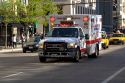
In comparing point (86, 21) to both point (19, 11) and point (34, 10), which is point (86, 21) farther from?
point (34, 10)

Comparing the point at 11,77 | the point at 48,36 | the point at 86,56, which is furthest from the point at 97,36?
the point at 11,77

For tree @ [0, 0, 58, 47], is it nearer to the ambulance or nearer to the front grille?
the ambulance

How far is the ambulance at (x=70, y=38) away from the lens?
24.4m

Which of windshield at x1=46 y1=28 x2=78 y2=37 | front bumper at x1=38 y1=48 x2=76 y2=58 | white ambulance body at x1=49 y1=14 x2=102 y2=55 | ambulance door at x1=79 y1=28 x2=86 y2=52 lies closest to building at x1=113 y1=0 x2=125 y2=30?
white ambulance body at x1=49 y1=14 x2=102 y2=55

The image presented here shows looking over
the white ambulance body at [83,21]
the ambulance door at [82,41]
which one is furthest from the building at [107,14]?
the ambulance door at [82,41]

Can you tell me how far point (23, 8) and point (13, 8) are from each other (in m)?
1.14

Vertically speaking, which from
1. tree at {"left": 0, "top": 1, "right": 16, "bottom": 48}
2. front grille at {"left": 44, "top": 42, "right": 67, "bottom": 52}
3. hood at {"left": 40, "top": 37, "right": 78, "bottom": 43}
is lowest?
front grille at {"left": 44, "top": 42, "right": 67, "bottom": 52}

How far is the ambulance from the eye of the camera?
80.2ft

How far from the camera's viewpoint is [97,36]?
30.9 m

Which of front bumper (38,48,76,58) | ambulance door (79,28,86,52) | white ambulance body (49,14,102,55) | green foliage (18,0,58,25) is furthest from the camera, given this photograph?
green foliage (18,0,58,25)

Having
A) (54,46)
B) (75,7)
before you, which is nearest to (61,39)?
(54,46)

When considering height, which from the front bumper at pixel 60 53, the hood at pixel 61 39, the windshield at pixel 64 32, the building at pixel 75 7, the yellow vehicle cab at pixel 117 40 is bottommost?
the yellow vehicle cab at pixel 117 40

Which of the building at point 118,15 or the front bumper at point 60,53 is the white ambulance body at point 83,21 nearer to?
the front bumper at point 60,53

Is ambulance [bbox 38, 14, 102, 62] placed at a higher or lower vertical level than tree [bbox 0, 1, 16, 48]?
lower
